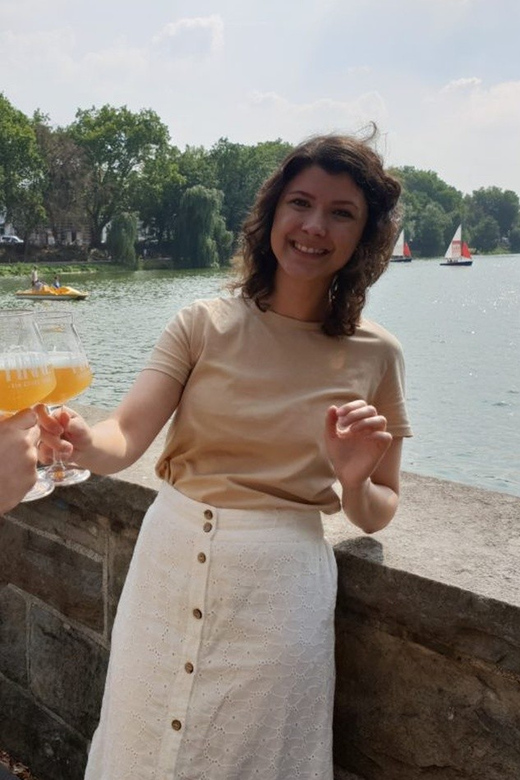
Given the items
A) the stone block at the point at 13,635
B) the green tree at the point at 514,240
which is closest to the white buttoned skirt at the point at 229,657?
the stone block at the point at 13,635

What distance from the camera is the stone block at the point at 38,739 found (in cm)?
206

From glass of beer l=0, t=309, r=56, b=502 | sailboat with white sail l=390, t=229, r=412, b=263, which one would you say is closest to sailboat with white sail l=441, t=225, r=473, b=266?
sailboat with white sail l=390, t=229, r=412, b=263

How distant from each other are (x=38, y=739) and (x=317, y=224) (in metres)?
1.63

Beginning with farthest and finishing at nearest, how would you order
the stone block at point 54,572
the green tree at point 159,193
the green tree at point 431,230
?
the green tree at point 431,230 < the green tree at point 159,193 < the stone block at point 54,572

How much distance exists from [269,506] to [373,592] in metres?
0.25

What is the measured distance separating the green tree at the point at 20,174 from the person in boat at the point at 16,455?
2474 inches

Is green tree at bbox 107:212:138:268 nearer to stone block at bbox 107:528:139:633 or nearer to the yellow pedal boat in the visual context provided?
the yellow pedal boat

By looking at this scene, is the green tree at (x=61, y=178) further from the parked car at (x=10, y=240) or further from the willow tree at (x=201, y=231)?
the willow tree at (x=201, y=231)

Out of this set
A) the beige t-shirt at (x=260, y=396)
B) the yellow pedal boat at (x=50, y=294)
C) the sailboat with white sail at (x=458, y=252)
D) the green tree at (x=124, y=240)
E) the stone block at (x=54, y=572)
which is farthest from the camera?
the sailboat with white sail at (x=458, y=252)

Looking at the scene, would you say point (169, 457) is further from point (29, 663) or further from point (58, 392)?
point (29, 663)

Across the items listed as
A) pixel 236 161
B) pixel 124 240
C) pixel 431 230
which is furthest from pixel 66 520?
pixel 431 230

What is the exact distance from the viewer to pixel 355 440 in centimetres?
134

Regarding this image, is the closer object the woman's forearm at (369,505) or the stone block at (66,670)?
the woman's forearm at (369,505)

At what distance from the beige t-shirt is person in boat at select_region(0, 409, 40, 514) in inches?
16.6
